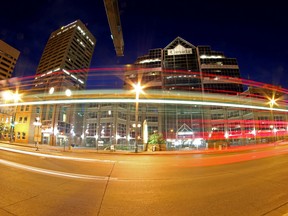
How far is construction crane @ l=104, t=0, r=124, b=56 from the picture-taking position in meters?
8.19

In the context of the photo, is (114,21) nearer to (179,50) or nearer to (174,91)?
(174,91)

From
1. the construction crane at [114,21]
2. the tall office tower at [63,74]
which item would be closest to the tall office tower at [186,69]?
the tall office tower at [63,74]

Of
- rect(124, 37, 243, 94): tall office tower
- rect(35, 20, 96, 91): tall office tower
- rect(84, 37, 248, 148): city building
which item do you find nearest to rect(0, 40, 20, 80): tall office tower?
rect(35, 20, 96, 91): tall office tower

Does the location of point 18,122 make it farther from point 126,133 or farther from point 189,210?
point 189,210

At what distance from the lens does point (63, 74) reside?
6456 centimetres

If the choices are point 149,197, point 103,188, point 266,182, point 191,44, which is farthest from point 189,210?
point 191,44

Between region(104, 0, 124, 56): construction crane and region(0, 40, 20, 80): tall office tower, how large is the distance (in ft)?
428

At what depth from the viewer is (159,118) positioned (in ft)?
176

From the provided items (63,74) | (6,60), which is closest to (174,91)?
(63,74)

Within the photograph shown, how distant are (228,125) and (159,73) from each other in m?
30.8

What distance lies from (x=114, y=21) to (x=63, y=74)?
213 feet

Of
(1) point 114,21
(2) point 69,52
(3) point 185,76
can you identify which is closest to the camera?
(1) point 114,21

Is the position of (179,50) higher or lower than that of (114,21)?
higher

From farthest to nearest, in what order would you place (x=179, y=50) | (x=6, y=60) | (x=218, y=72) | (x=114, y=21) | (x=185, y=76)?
(x=6, y=60)
(x=179, y=50)
(x=218, y=72)
(x=185, y=76)
(x=114, y=21)
